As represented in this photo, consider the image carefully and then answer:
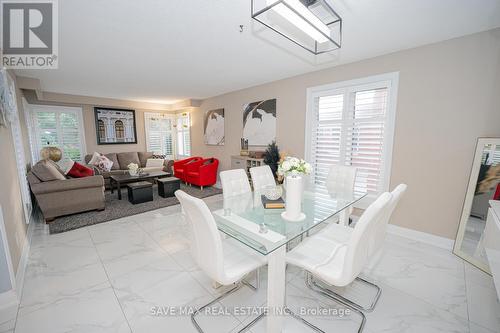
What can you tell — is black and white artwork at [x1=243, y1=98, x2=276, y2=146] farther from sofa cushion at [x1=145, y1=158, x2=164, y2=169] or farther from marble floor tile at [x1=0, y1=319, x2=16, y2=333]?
marble floor tile at [x1=0, y1=319, x2=16, y2=333]

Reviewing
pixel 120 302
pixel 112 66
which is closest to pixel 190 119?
pixel 112 66

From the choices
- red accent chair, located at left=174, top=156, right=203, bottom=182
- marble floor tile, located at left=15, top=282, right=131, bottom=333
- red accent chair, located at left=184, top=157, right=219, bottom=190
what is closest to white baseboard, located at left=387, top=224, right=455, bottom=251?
marble floor tile, located at left=15, top=282, right=131, bottom=333

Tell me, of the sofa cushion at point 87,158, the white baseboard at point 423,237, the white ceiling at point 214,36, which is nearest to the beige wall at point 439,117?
the white baseboard at point 423,237

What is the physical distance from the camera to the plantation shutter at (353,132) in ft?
9.49

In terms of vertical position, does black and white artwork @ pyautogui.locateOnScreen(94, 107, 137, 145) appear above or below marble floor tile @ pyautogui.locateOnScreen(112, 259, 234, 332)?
above

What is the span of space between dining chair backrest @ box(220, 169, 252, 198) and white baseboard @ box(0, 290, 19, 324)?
1.92 m

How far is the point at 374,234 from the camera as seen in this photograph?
139 centimetres

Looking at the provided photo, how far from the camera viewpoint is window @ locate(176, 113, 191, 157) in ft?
22.4

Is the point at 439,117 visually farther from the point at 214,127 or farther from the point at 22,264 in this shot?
the point at 22,264

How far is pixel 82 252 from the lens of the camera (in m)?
2.46

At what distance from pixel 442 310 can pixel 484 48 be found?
8.38 feet

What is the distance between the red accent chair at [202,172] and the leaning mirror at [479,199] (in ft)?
14.8
